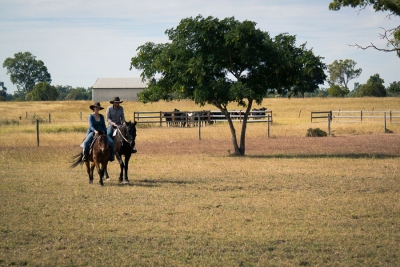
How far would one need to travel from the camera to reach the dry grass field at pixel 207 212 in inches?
323

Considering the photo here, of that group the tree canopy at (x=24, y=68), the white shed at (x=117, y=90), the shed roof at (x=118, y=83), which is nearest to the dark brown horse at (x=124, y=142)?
the white shed at (x=117, y=90)

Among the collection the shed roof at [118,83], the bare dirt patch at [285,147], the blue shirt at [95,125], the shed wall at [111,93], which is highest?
the shed roof at [118,83]

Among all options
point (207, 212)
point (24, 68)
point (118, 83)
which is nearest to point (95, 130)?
point (207, 212)

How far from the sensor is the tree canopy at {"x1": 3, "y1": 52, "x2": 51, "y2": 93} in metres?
143

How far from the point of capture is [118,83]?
10525 centimetres

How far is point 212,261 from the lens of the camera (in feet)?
25.7

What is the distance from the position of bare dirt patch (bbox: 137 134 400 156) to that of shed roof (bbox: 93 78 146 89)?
7002 cm

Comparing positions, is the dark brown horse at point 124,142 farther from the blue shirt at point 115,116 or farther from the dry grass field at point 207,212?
the dry grass field at point 207,212

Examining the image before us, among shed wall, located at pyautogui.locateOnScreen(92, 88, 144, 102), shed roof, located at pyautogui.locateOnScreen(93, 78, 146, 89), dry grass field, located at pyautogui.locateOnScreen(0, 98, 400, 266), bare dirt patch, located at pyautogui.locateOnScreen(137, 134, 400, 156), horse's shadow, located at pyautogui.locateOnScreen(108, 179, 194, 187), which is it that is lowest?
bare dirt patch, located at pyautogui.locateOnScreen(137, 134, 400, 156)

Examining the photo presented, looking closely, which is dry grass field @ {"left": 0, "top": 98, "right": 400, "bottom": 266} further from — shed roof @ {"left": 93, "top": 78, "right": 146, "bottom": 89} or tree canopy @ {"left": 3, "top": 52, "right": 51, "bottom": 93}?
tree canopy @ {"left": 3, "top": 52, "right": 51, "bottom": 93}

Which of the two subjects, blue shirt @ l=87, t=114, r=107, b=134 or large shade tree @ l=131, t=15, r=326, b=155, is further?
large shade tree @ l=131, t=15, r=326, b=155

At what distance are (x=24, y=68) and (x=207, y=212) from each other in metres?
142

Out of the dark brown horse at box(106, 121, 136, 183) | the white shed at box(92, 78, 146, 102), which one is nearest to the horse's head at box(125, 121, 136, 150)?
the dark brown horse at box(106, 121, 136, 183)

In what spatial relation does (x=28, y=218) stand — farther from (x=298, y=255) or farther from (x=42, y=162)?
(x=42, y=162)
